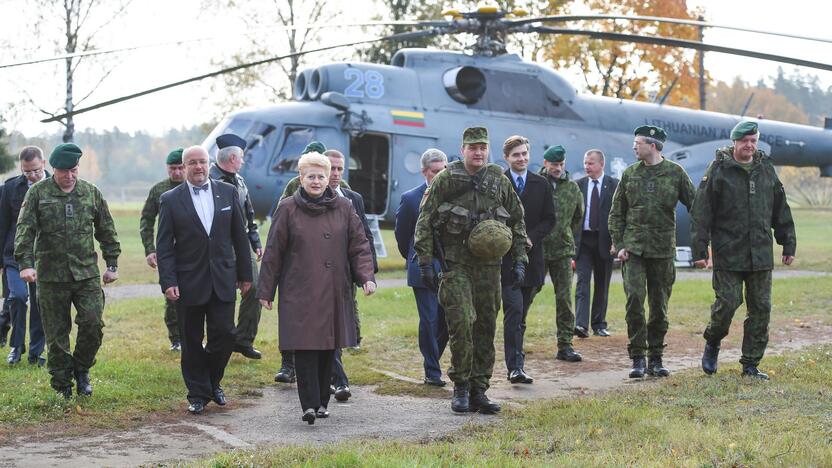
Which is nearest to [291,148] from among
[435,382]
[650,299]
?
[435,382]

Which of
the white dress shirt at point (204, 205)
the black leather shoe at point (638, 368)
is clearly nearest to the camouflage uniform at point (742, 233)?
the black leather shoe at point (638, 368)

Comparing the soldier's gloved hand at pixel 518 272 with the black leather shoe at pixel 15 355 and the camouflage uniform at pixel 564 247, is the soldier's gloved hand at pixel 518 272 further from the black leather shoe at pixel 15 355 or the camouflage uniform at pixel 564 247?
the black leather shoe at pixel 15 355

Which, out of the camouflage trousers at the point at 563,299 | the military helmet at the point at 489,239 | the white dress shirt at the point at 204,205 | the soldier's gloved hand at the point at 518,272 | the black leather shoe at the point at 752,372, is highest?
the white dress shirt at the point at 204,205

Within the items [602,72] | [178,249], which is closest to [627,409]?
[178,249]

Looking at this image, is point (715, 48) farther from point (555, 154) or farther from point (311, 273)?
point (311, 273)

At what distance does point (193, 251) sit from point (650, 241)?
387 cm

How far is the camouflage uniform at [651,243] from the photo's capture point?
351 inches

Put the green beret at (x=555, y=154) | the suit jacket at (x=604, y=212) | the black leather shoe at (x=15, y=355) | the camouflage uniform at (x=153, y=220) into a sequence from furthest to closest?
the suit jacket at (x=604, y=212)
the green beret at (x=555, y=154)
the camouflage uniform at (x=153, y=220)
the black leather shoe at (x=15, y=355)

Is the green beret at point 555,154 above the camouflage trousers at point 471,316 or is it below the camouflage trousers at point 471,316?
above

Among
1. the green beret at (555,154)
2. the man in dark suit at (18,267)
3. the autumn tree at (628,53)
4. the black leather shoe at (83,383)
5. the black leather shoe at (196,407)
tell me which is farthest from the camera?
the autumn tree at (628,53)

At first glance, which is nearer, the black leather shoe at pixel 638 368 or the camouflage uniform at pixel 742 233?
the camouflage uniform at pixel 742 233

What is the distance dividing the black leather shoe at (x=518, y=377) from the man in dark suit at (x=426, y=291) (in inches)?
23.7

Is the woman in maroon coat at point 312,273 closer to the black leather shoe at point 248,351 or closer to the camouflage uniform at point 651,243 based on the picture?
the black leather shoe at point 248,351

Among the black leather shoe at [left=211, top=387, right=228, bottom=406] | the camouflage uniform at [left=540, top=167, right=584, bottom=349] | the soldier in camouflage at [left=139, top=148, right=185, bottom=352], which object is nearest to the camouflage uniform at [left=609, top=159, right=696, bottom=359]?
the camouflage uniform at [left=540, top=167, right=584, bottom=349]
